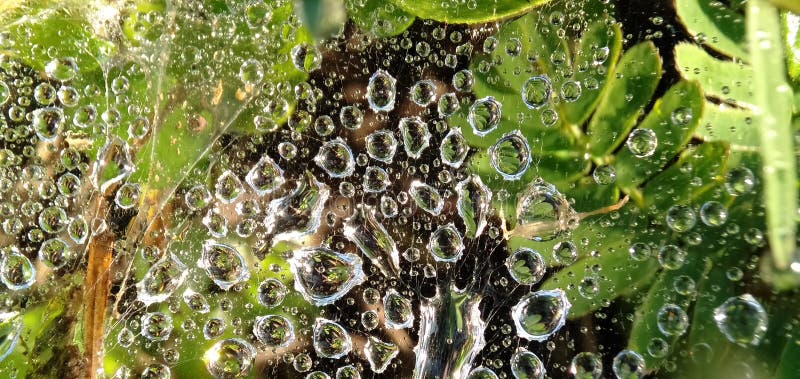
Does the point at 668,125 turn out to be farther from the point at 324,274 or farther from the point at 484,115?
the point at 324,274

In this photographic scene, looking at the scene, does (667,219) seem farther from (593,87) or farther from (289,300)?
(289,300)

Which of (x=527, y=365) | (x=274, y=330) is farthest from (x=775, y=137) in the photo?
(x=274, y=330)

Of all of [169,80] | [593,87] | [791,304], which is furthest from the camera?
[169,80]

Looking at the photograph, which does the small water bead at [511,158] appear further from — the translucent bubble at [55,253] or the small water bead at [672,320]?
the translucent bubble at [55,253]

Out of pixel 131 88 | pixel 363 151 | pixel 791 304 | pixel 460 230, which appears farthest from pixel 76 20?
pixel 791 304

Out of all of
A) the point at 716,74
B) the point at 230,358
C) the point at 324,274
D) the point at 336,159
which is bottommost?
the point at 230,358

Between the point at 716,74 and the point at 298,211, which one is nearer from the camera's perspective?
the point at 716,74

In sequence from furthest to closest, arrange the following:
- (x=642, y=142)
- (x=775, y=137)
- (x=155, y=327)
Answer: (x=155, y=327) < (x=642, y=142) < (x=775, y=137)
